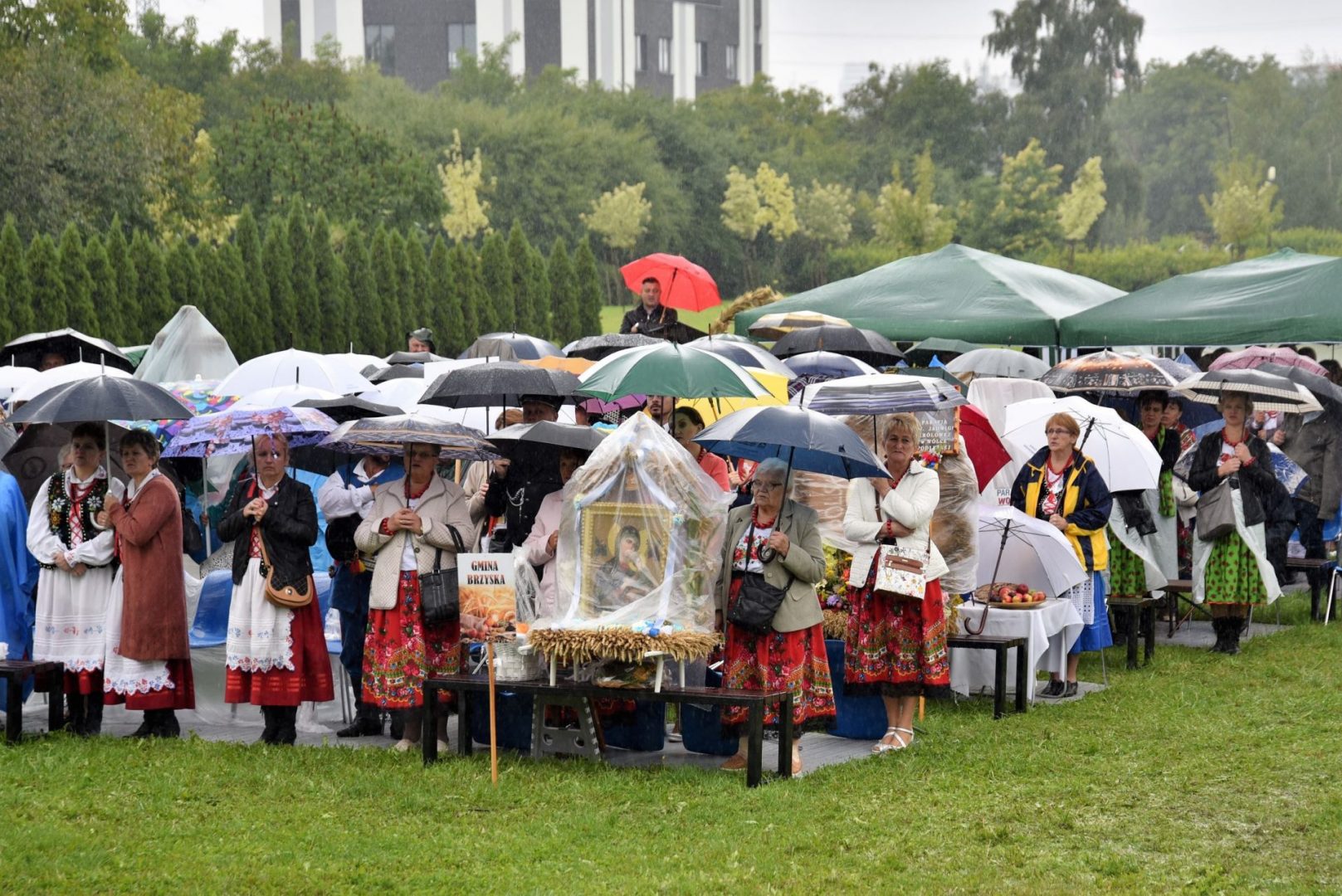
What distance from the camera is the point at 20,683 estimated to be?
26.8ft

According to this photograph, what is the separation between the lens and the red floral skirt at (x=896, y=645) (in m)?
8.15

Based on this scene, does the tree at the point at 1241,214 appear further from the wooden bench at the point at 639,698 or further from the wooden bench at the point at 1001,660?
the wooden bench at the point at 639,698

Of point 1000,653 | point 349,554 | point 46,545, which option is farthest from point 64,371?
point 1000,653

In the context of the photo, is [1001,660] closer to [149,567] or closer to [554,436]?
[554,436]

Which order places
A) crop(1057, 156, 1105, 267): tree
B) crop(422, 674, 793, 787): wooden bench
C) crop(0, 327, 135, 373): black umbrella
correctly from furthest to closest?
crop(1057, 156, 1105, 267): tree < crop(0, 327, 135, 373): black umbrella < crop(422, 674, 793, 787): wooden bench

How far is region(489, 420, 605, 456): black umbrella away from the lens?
811 centimetres

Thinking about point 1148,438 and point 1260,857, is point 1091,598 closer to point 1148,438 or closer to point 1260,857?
point 1148,438

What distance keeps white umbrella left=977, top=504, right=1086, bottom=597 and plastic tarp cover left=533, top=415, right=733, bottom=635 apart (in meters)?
2.75

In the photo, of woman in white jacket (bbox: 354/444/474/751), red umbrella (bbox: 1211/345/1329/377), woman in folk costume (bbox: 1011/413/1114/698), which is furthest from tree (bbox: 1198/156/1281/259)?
woman in white jacket (bbox: 354/444/474/751)

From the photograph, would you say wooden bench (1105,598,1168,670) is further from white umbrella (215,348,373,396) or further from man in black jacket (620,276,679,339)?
white umbrella (215,348,373,396)

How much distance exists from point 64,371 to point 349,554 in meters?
3.07

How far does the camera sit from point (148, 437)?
8289mm

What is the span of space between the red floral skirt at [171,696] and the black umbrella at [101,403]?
129cm

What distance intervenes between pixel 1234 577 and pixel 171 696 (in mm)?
6629
